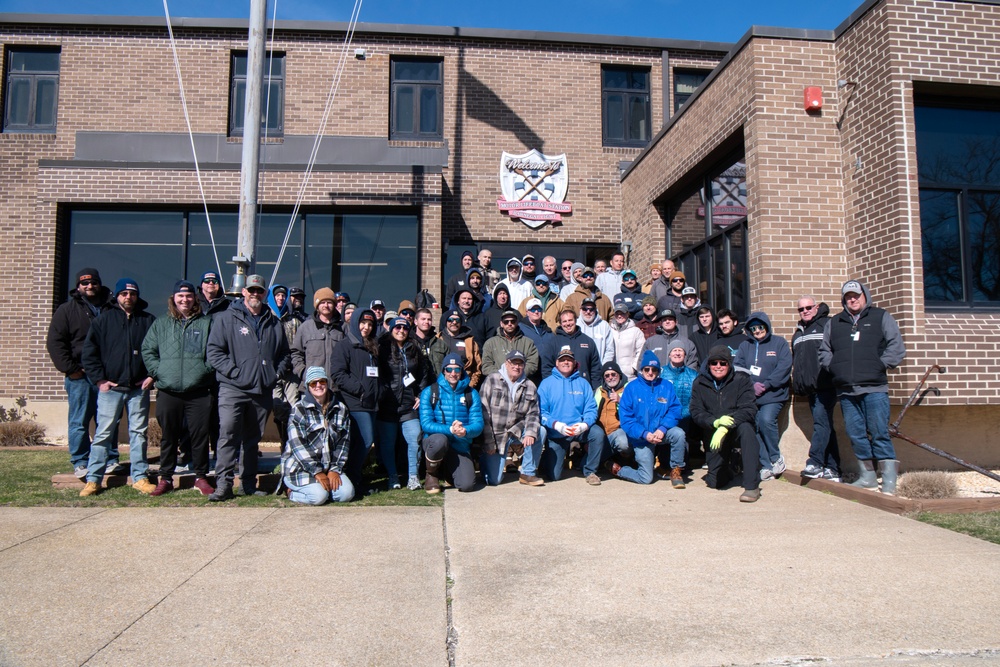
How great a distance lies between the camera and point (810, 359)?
268 inches

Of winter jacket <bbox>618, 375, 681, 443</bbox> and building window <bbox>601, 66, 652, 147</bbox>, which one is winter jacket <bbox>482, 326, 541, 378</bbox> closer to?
winter jacket <bbox>618, 375, 681, 443</bbox>

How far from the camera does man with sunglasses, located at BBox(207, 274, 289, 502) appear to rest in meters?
6.04

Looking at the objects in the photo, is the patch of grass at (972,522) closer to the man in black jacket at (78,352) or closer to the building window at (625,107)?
the man in black jacket at (78,352)

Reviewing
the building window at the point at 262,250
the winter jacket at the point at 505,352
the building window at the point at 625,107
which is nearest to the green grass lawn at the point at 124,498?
the winter jacket at the point at 505,352

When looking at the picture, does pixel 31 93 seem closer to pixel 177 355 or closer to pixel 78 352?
pixel 78 352

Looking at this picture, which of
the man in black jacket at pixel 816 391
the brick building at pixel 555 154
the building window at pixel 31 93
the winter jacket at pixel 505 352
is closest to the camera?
the man in black jacket at pixel 816 391

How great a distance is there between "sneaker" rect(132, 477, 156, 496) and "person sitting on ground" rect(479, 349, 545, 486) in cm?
311

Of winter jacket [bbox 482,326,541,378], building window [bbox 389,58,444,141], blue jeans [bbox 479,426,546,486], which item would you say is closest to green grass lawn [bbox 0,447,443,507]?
blue jeans [bbox 479,426,546,486]

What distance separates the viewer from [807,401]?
7.41 m

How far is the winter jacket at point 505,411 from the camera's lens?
6.89 meters

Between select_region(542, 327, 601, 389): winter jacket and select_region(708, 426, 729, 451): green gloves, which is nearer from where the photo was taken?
select_region(708, 426, 729, 451): green gloves

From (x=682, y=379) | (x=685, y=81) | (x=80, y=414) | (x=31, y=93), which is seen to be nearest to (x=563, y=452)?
(x=682, y=379)

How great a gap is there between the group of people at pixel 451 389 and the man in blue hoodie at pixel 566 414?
2 cm

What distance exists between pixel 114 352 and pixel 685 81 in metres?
11.6
